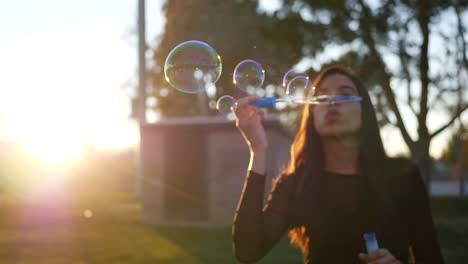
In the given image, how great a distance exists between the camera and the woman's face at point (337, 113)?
225 cm

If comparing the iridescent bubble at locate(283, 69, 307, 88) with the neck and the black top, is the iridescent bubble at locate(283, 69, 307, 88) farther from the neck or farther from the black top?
the black top

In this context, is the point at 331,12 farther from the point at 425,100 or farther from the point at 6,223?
the point at 6,223

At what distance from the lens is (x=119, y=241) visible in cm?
912

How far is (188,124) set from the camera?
38.3ft

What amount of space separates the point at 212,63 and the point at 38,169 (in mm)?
24814

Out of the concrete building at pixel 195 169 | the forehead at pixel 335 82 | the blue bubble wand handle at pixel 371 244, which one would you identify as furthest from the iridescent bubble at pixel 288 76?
the concrete building at pixel 195 169

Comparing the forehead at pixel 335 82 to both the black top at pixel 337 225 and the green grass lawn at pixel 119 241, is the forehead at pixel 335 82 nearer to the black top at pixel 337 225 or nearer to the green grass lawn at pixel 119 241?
the black top at pixel 337 225

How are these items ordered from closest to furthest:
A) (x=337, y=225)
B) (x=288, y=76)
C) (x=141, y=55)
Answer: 1. (x=337, y=225)
2. (x=288, y=76)
3. (x=141, y=55)

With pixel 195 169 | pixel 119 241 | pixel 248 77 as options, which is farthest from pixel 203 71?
pixel 195 169

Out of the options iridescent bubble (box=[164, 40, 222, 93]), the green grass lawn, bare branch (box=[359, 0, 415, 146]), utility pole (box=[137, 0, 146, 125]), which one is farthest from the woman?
utility pole (box=[137, 0, 146, 125])

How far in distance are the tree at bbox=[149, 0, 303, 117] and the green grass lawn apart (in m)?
2.84

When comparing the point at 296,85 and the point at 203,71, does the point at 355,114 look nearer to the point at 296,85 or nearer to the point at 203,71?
the point at 296,85

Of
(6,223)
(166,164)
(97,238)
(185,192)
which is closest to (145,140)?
(166,164)

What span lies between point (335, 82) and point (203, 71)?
1508mm
